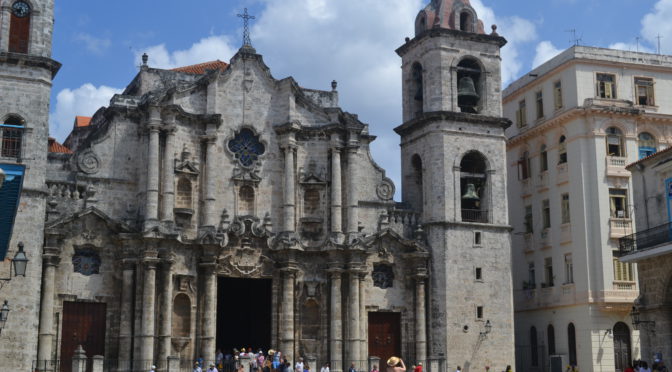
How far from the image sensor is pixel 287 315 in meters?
37.0

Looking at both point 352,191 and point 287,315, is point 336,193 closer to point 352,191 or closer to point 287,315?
point 352,191

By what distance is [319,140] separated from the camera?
39562 millimetres

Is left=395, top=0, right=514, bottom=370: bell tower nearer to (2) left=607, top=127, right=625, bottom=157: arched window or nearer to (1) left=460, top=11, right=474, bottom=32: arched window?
(1) left=460, top=11, right=474, bottom=32: arched window

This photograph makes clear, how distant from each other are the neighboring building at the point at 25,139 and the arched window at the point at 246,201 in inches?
315

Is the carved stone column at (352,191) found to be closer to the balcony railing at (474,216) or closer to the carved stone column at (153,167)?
the balcony railing at (474,216)

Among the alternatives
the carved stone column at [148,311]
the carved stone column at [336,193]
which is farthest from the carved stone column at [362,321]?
the carved stone column at [148,311]

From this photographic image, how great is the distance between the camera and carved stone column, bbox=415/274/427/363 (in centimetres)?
3831

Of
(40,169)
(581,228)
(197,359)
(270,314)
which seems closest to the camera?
(40,169)

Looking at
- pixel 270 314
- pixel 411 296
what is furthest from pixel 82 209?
pixel 411 296

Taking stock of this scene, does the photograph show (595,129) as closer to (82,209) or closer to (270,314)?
(270,314)

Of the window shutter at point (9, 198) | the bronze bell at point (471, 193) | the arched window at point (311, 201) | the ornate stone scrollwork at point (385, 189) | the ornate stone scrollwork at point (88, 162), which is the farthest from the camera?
the ornate stone scrollwork at point (385, 189)

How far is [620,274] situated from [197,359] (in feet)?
59.0

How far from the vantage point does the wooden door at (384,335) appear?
38.7 metres

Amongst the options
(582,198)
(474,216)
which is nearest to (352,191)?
(474,216)
